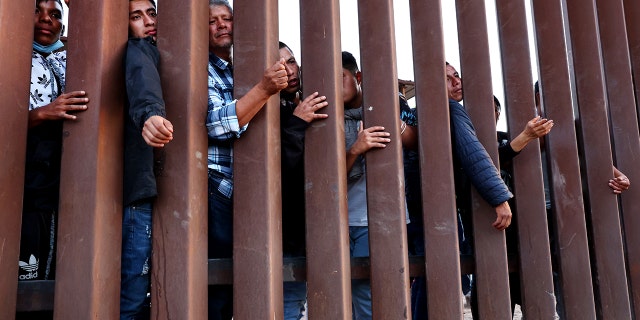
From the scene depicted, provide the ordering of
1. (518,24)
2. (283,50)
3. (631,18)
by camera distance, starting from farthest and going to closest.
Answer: (631,18) < (283,50) < (518,24)

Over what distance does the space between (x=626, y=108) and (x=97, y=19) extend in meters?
2.49

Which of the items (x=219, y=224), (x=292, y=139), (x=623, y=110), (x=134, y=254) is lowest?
(x=134, y=254)

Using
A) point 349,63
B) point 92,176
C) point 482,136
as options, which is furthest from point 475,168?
point 92,176

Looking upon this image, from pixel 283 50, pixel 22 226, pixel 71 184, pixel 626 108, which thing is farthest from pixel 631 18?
pixel 22 226

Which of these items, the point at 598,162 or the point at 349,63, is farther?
the point at 349,63

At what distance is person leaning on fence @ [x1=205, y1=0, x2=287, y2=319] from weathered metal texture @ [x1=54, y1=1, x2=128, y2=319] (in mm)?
346

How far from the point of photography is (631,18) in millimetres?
3010

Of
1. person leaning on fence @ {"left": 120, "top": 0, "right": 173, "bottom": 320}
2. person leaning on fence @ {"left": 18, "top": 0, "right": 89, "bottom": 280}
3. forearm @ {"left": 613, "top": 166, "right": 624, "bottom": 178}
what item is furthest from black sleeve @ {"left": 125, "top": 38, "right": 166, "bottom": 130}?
forearm @ {"left": 613, "top": 166, "right": 624, "bottom": 178}

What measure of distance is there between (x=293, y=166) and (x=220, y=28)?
27.6 inches

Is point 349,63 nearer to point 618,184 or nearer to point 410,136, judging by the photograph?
point 410,136

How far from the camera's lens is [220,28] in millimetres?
2396

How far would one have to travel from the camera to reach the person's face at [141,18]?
87.9 inches

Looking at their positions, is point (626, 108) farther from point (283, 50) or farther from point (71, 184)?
point (71, 184)

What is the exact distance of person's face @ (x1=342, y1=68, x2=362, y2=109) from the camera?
111 inches
